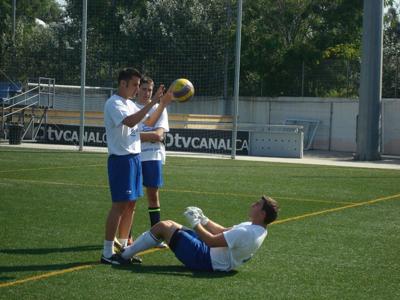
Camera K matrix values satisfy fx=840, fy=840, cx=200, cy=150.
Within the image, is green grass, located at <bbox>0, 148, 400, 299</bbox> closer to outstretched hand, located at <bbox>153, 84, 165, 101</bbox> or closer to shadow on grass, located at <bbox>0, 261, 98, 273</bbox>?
shadow on grass, located at <bbox>0, 261, 98, 273</bbox>

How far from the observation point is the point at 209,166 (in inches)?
889

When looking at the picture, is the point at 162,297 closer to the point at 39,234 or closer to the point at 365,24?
the point at 39,234

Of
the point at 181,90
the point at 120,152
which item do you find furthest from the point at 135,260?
the point at 181,90

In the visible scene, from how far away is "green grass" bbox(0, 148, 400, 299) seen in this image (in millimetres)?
7477

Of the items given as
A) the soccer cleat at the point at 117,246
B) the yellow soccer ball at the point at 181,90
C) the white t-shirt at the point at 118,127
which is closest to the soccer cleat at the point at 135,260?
the soccer cleat at the point at 117,246

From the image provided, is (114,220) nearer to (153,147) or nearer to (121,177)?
(121,177)

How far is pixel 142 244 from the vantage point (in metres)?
8.38

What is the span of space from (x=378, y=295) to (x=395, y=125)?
26946mm

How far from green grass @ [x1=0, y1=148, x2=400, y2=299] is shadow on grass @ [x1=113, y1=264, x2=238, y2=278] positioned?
0.01 meters

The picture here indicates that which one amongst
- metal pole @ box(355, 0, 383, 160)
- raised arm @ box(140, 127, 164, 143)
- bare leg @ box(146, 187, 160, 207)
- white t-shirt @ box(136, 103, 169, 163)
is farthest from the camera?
metal pole @ box(355, 0, 383, 160)

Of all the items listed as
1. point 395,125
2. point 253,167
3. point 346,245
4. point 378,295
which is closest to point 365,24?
point 395,125

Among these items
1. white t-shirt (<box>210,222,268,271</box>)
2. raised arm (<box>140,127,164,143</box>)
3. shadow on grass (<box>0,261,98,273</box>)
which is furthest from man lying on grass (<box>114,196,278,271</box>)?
raised arm (<box>140,127,164,143</box>)

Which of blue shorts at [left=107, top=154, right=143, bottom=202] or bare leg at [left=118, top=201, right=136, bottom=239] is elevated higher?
blue shorts at [left=107, top=154, right=143, bottom=202]

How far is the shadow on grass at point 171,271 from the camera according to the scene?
803cm
